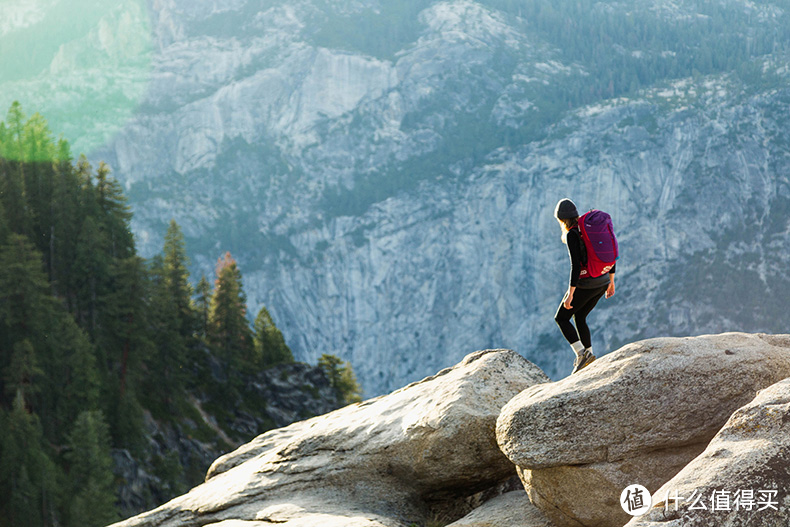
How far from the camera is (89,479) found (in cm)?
6028

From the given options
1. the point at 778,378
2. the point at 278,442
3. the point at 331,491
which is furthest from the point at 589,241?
the point at 278,442

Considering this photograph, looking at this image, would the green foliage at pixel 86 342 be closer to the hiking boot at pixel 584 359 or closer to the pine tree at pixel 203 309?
the pine tree at pixel 203 309

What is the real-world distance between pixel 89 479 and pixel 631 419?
58291mm

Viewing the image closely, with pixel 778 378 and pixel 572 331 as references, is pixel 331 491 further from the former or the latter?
pixel 778 378

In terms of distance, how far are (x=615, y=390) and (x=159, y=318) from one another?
78.8 meters

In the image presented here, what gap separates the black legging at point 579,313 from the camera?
14.0 m

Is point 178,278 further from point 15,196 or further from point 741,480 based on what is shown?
point 741,480

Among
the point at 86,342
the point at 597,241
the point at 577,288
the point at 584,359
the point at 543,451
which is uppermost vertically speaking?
the point at 597,241

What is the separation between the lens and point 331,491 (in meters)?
15.7

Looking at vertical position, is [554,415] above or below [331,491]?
above

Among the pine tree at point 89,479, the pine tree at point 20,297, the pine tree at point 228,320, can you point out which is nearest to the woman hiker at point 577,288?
the pine tree at point 89,479

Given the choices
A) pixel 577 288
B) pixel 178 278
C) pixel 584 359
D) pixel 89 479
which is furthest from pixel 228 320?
pixel 577 288

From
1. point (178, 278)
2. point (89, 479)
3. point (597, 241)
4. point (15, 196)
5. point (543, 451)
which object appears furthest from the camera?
point (178, 278)

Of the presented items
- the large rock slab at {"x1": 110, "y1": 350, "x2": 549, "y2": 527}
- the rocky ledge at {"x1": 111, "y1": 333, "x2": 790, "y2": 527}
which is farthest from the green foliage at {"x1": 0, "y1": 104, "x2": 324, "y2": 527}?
the rocky ledge at {"x1": 111, "y1": 333, "x2": 790, "y2": 527}
